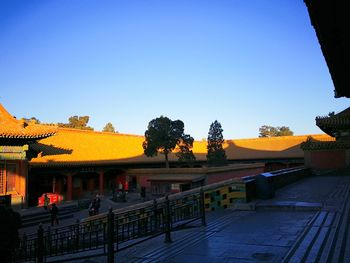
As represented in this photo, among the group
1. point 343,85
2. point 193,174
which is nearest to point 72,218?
point 193,174

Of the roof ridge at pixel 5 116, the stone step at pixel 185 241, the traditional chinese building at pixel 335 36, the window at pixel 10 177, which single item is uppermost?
the roof ridge at pixel 5 116

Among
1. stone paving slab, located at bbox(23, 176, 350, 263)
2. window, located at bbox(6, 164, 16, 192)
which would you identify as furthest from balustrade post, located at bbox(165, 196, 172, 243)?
window, located at bbox(6, 164, 16, 192)

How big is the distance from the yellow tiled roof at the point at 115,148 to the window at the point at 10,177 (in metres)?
3.41

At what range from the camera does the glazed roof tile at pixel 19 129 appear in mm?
18016

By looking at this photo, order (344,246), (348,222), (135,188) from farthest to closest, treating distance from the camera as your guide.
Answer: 1. (135,188)
2. (348,222)
3. (344,246)

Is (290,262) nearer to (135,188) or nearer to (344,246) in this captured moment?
(344,246)

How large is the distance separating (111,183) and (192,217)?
85.4ft

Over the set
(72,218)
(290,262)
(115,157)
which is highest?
(115,157)

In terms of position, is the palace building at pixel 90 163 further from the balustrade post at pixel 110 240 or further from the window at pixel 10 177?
the balustrade post at pixel 110 240

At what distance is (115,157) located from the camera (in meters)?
34.0

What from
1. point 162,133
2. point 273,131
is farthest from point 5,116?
point 273,131

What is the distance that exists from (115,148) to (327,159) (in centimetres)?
2159

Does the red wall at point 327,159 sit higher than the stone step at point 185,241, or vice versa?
the red wall at point 327,159

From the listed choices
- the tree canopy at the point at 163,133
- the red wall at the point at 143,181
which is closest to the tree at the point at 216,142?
the tree canopy at the point at 163,133
